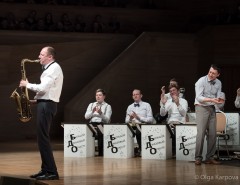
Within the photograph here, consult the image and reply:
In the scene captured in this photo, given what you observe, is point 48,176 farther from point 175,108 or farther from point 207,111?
point 175,108

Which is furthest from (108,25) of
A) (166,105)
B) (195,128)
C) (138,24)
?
(195,128)

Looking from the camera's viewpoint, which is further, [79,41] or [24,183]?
[79,41]

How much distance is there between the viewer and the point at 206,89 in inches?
438

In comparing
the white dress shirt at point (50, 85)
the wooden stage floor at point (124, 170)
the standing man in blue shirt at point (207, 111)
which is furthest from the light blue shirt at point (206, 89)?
the white dress shirt at point (50, 85)

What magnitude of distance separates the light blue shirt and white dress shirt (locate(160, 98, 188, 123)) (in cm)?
169

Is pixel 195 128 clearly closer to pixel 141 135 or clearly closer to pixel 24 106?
pixel 141 135

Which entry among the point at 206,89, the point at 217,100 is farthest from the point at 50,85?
the point at 206,89

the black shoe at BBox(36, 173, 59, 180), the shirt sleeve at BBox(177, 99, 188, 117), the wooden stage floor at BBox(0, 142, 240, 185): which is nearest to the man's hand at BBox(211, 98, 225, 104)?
the wooden stage floor at BBox(0, 142, 240, 185)

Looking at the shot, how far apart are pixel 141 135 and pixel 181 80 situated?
8.12m

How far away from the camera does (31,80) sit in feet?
64.1

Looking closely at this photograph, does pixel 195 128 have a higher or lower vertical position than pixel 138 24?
lower

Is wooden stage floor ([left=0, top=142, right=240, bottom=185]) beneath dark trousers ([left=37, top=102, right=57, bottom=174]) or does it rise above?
beneath

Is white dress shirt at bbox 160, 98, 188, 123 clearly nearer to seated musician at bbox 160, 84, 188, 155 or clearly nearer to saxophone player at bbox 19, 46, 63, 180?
seated musician at bbox 160, 84, 188, 155

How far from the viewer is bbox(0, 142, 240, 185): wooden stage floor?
8766 mm
